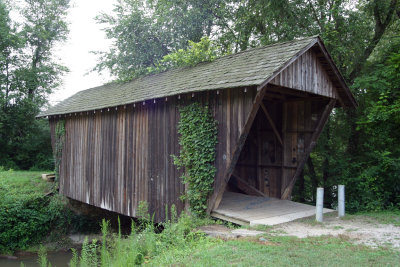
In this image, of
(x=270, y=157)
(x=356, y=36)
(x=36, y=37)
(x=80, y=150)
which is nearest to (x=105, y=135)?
(x=80, y=150)

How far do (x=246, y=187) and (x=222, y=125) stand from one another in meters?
3.39

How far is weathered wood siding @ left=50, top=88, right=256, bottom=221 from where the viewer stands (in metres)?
7.06

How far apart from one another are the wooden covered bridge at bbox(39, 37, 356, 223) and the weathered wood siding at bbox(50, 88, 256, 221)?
27 millimetres

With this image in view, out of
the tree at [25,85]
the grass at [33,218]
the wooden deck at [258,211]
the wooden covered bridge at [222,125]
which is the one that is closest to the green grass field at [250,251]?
the wooden deck at [258,211]

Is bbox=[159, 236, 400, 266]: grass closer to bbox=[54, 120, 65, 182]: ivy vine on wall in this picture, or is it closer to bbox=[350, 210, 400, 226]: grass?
bbox=[350, 210, 400, 226]: grass

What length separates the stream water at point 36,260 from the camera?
11992mm

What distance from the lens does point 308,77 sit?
7.61m

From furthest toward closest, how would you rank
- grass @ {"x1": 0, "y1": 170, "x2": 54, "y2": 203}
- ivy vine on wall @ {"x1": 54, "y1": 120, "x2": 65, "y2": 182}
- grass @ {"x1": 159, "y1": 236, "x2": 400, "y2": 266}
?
ivy vine on wall @ {"x1": 54, "y1": 120, "x2": 65, "y2": 182} < grass @ {"x1": 0, "y1": 170, "x2": 54, "y2": 203} < grass @ {"x1": 159, "y1": 236, "x2": 400, "y2": 266}

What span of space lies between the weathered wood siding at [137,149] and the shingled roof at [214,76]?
10.0 inches

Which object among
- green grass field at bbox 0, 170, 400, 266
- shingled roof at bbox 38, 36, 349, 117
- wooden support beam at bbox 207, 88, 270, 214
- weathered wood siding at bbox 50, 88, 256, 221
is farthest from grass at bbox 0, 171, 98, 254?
wooden support beam at bbox 207, 88, 270, 214

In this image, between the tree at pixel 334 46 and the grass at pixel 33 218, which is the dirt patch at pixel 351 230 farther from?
the grass at pixel 33 218

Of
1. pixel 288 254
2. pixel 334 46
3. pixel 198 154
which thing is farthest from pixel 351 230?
pixel 334 46

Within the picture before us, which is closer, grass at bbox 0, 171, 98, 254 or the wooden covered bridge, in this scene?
the wooden covered bridge

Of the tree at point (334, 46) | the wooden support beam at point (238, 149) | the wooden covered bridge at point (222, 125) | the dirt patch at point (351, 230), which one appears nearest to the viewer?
the dirt patch at point (351, 230)
